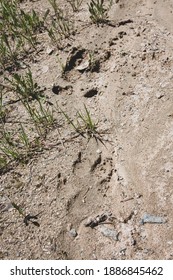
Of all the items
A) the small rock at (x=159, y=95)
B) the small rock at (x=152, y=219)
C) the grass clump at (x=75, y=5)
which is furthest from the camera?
the grass clump at (x=75, y=5)

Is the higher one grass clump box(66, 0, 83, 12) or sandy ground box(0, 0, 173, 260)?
grass clump box(66, 0, 83, 12)

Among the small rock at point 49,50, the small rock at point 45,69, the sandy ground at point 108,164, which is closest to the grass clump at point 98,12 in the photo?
the sandy ground at point 108,164

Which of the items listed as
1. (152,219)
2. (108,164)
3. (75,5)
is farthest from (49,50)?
(152,219)

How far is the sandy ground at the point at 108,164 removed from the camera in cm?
274

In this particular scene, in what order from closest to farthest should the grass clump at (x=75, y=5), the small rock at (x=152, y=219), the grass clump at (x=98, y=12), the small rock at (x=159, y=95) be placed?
the small rock at (x=152, y=219) → the small rock at (x=159, y=95) → the grass clump at (x=98, y=12) → the grass clump at (x=75, y=5)

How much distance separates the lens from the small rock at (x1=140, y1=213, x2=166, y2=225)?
2699mm

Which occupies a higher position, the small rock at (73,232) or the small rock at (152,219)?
the small rock at (152,219)

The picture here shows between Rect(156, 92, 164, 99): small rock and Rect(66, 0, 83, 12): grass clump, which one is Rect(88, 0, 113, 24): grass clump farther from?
Rect(156, 92, 164, 99): small rock

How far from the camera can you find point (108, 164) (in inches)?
122

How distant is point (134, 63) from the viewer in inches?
146

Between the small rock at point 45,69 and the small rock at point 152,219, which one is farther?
the small rock at point 45,69

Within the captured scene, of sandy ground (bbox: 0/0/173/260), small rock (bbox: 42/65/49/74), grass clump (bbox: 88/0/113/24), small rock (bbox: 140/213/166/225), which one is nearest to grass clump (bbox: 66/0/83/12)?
grass clump (bbox: 88/0/113/24)

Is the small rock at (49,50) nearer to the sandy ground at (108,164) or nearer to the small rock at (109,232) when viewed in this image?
the sandy ground at (108,164)

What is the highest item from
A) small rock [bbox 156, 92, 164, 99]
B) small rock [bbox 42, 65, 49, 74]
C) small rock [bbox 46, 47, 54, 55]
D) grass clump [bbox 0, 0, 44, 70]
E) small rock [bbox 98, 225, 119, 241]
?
grass clump [bbox 0, 0, 44, 70]
